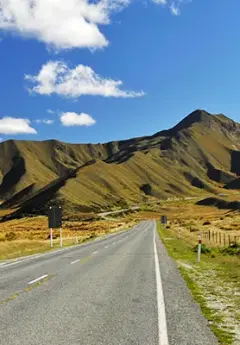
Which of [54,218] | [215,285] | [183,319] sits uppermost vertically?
[54,218]

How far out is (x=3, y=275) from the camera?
16.7 metres

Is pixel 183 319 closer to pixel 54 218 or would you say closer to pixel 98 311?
pixel 98 311

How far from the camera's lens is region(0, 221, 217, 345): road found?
759 cm

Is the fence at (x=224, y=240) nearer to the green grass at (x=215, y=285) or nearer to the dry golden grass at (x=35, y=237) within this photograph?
the green grass at (x=215, y=285)

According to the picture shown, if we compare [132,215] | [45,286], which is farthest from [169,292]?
[132,215]

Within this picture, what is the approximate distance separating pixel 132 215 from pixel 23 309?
17737cm

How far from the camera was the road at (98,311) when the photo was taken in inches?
299

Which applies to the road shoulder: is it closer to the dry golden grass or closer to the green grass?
the green grass

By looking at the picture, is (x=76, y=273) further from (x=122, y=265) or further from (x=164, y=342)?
(x=164, y=342)

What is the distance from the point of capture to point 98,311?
9852 mm

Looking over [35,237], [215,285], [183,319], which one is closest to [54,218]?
[35,237]

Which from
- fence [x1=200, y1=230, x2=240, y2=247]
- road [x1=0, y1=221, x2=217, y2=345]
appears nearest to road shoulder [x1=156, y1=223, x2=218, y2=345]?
road [x1=0, y1=221, x2=217, y2=345]

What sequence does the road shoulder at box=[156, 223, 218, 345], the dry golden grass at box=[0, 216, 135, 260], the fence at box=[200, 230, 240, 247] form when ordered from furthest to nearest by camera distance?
the fence at box=[200, 230, 240, 247]
the dry golden grass at box=[0, 216, 135, 260]
the road shoulder at box=[156, 223, 218, 345]

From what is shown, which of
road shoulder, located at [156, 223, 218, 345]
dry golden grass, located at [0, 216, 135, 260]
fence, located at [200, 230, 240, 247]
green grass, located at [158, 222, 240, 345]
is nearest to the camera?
road shoulder, located at [156, 223, 218, 345]
